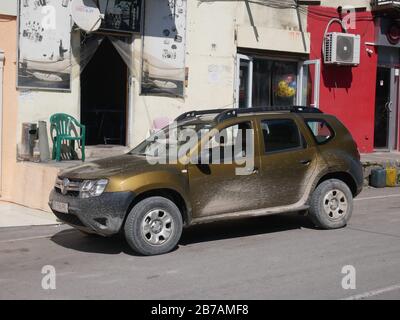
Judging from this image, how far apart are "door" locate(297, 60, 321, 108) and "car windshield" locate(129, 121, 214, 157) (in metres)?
8.52

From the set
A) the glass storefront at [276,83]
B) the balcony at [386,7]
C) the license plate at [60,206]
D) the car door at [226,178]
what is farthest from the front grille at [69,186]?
the balcony at [386,7]

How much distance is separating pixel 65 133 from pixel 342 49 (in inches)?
325

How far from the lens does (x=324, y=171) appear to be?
28.3 ft

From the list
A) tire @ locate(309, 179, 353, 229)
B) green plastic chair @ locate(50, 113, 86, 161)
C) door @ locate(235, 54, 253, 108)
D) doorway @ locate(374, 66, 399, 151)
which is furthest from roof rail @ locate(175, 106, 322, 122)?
doorway @ locate(374, 66, 399, 151)

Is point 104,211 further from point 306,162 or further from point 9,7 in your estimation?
point 9,7

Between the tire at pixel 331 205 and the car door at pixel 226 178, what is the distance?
105cm

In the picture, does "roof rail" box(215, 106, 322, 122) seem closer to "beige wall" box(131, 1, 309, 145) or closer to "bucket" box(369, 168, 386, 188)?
"beige wall" box(131, 1, 309, 145)

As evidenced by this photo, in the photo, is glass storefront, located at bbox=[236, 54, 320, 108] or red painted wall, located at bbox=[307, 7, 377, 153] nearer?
glass storefront, located at bbox=[236, 54, 320, 108]

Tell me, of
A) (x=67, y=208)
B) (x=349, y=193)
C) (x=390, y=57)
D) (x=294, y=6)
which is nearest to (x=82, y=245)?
(x=67, y=208)

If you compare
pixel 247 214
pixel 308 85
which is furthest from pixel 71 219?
pixel 308 85

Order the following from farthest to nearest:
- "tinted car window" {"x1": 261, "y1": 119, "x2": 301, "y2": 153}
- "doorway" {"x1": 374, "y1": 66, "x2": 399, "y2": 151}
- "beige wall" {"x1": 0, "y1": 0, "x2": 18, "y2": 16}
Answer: "doorway" {"x1": 374, "y1": 66, "x2": 399, "y2": 151} → "beige wall" {"x1": 0, "y1": 0, "x2": 18, "y2": 16} → "tinted car window" {"x1": 261, "y1": 119, "x2": 301, "y2": 153}

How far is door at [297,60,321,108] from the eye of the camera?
1631 cm

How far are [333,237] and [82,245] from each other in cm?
343

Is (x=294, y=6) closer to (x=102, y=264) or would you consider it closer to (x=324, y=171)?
(x=324, y=171)
